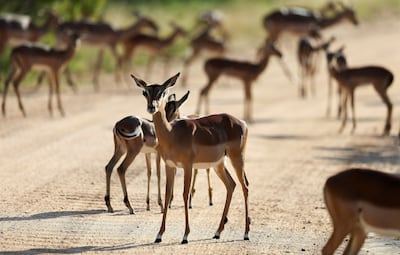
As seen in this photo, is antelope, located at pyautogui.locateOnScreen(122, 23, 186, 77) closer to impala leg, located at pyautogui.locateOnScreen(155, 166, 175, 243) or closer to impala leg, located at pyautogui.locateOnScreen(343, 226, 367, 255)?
impala leg, located at pyautogui.locateOnScreen(155, 166, 175, 243)

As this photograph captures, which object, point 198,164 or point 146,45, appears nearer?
point 198,164

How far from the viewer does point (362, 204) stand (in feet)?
A: 30.0

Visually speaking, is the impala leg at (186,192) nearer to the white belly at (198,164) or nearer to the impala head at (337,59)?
the white belly at (198,164)

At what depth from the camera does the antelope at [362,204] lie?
9.11 meters

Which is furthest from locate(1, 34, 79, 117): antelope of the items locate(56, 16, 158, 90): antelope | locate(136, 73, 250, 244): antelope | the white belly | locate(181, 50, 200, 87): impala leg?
the white belly

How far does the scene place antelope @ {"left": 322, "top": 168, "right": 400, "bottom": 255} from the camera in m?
9.11

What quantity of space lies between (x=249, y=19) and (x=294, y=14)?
10.8 m

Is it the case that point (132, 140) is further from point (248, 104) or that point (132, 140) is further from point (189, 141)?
point (248, 104)

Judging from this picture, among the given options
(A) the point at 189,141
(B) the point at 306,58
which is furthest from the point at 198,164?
(B) the point at 306,58

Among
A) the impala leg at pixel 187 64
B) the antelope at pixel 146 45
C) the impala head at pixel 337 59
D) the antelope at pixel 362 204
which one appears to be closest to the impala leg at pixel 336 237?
the antelope at pixel 362 204

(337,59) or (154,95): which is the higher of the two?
(154,95)

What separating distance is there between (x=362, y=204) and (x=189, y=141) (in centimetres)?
273

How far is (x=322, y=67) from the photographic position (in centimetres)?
3331

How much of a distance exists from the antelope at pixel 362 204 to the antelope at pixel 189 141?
7.57 ft
